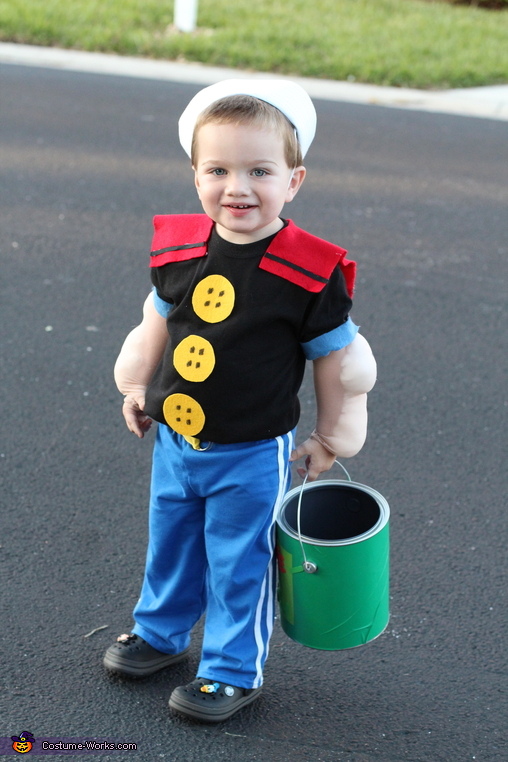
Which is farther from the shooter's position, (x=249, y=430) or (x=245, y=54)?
(x=245, y=54)

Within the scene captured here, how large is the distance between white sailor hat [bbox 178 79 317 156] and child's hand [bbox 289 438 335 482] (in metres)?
0.73

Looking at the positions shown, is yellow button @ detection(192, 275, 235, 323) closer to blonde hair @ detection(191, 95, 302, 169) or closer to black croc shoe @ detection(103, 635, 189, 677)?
blonde hair @ detection(191, 95, 302, 169)

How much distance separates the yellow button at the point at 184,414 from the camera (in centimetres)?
230

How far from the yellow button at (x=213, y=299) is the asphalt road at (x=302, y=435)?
1094 millimetres

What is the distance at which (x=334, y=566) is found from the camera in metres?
2.30

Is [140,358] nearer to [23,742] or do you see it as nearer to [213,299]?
[213,299]

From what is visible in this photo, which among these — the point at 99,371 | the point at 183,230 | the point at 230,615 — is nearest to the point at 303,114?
the point at 183,230

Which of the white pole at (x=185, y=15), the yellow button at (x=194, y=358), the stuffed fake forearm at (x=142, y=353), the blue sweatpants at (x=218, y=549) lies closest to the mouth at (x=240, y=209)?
the yellow button at (x=194, y=358)

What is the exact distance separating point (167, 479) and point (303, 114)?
0.97 m

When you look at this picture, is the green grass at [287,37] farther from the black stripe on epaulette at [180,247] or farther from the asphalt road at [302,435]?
the black stripe on epaulette at [180,247]

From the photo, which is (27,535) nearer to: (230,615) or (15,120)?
(230,615)

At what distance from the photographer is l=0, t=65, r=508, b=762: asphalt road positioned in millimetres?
2574

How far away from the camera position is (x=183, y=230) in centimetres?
232

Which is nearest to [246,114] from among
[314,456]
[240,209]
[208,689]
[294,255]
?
[240,209]
